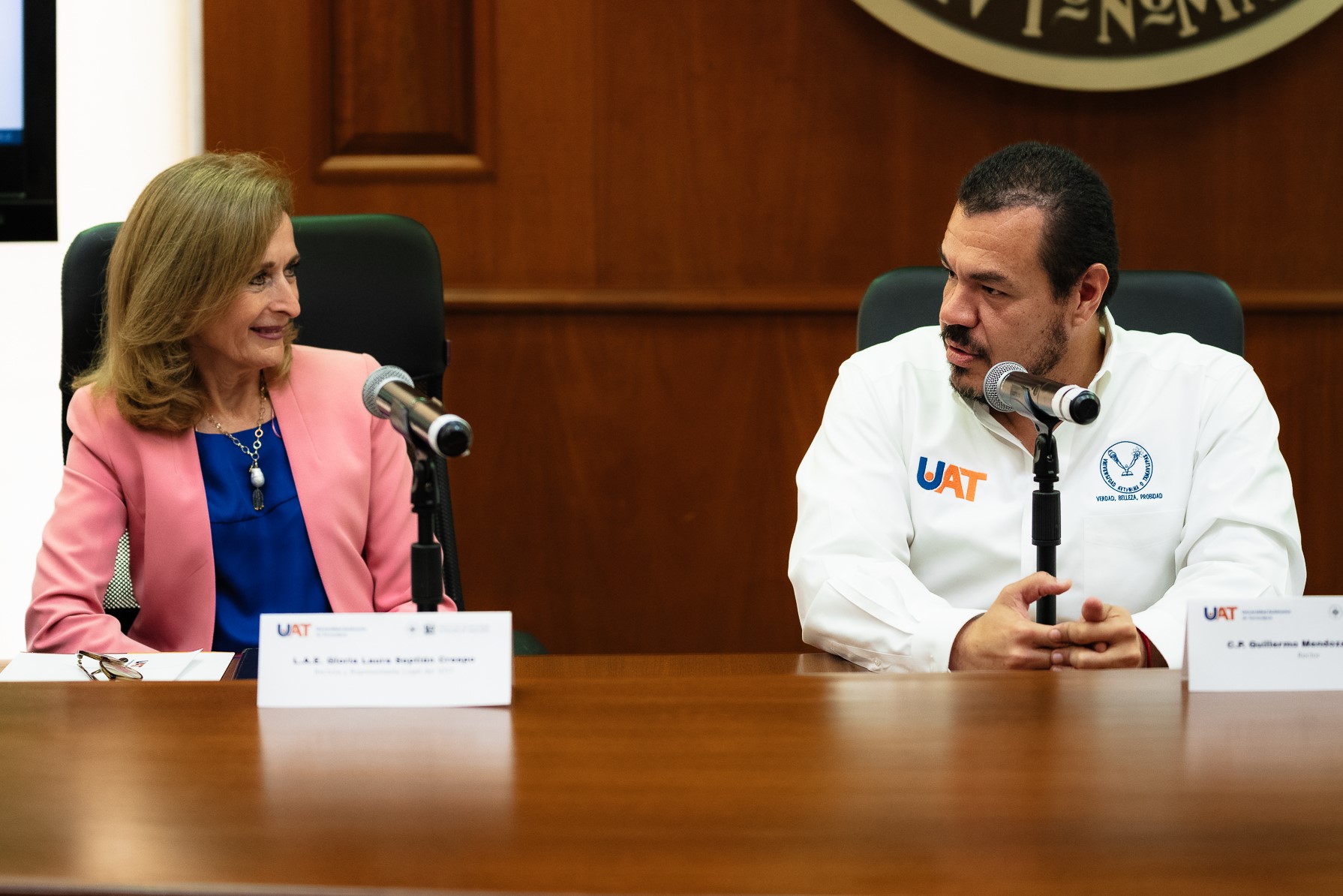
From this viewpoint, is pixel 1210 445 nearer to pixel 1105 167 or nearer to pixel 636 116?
pixel 1105 167

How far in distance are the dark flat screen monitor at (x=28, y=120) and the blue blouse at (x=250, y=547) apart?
697 mm

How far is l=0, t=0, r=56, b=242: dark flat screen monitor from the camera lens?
219 centimetres

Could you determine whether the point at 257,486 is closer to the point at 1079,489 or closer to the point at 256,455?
the point at 256,455

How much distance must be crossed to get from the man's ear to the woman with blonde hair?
1.00 metres

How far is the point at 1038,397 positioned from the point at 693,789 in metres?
0.60

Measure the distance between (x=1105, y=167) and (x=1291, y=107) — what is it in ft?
1.28

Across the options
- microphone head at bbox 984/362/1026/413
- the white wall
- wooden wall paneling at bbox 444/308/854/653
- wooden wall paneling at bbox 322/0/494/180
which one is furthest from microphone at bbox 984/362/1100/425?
the white wall

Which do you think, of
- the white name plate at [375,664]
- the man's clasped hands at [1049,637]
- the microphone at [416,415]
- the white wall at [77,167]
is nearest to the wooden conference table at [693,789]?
the white name plate at [375,664]

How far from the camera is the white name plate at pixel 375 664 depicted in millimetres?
1223

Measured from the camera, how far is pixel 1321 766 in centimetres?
107

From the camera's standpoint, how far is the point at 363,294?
1969 millimetres

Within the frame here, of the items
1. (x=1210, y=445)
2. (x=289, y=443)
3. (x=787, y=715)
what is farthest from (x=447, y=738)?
(x=1210, y=445)

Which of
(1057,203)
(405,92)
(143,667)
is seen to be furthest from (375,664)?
(405,92)

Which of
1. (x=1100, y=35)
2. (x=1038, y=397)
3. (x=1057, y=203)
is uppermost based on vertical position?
(x=1100, y=35)
